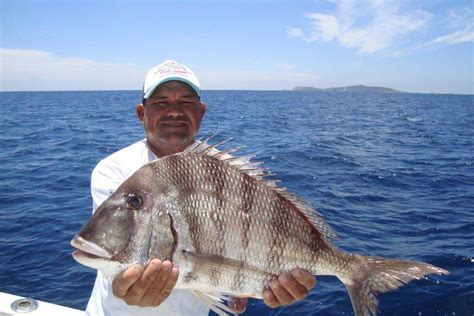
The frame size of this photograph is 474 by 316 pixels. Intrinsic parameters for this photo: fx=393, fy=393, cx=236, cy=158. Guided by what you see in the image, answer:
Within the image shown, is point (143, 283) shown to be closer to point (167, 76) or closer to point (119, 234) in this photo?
point (119, 234)

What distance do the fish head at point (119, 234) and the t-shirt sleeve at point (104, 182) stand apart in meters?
0.68

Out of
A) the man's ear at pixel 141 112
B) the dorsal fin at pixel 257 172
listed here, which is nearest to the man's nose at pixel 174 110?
the man's ear at pixel 141 112

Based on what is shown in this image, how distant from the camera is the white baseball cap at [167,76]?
133 inches

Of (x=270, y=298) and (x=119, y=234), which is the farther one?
(x=270, y=298)

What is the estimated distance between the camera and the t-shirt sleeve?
306cm

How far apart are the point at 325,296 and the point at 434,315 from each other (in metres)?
1.60

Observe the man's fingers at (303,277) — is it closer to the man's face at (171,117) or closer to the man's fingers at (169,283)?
the man's fingers at (169,283)

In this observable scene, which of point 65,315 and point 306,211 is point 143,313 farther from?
point 65,315

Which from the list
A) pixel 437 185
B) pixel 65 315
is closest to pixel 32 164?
pixel 65 315

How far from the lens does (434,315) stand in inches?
231

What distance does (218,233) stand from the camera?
2424 millimetres

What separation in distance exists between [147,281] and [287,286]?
0.95 meters

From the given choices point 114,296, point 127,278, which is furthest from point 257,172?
point 114,296

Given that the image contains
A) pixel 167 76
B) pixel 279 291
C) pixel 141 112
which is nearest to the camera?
pixel 279 291
